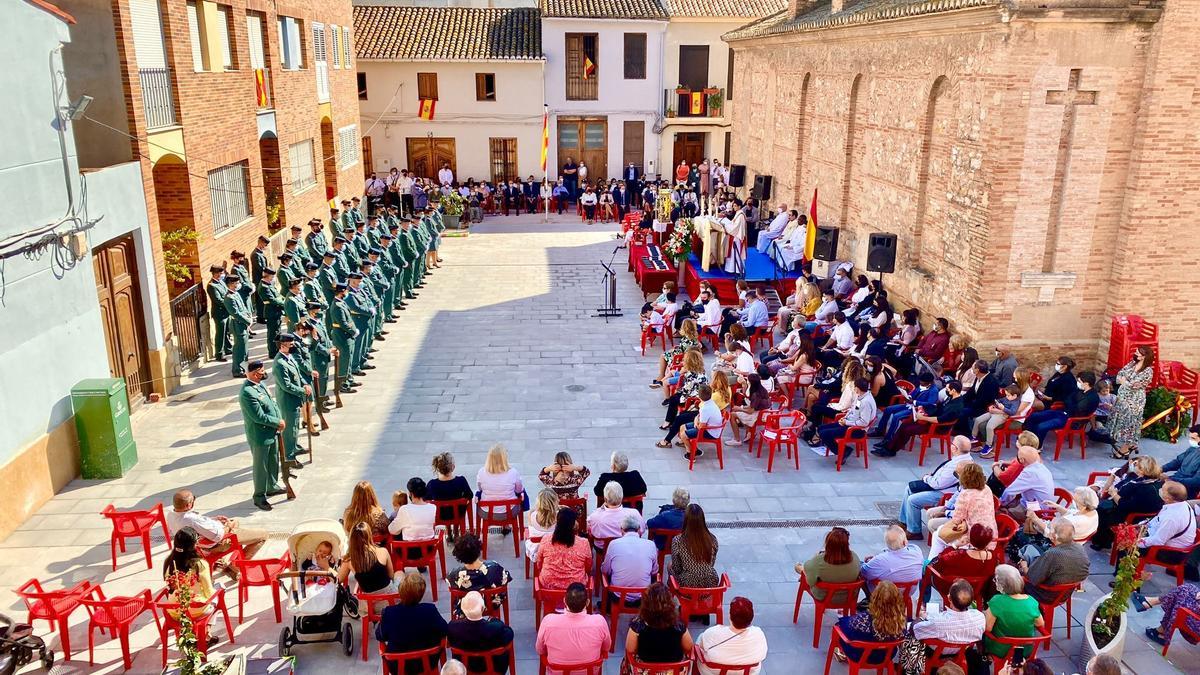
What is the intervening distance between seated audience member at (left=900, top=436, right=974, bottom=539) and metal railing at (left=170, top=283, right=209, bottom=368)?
37.7ft

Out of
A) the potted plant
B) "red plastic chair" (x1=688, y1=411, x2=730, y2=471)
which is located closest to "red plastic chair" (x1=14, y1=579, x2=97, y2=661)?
"red plastic chair" (x1=688, y1=411, x2=730, y2=471)

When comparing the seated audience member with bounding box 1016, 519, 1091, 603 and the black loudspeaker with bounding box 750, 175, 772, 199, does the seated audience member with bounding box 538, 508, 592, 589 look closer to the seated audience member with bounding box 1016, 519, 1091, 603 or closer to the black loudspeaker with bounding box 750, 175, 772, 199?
the seated audience member with bounding box 1016, 519, 1091, 603

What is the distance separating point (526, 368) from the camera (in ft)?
48.9

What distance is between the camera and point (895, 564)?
7457 millimetres

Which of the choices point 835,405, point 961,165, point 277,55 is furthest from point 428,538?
point 277,55

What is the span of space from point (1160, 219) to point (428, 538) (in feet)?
36.8

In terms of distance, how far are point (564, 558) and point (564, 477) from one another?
1683 millimetres

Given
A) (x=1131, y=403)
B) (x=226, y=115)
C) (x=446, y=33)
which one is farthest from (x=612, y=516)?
(x=446, y=33)

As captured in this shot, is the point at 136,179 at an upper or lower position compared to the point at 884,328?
upper

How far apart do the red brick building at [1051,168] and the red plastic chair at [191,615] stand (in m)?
10.9

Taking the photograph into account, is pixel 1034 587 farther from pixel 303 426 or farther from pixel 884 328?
pixel 303 426

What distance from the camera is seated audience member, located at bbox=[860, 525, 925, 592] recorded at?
743 cm

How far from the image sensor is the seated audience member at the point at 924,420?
440 inches

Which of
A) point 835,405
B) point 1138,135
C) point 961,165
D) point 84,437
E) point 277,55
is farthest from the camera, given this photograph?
point 277,55
